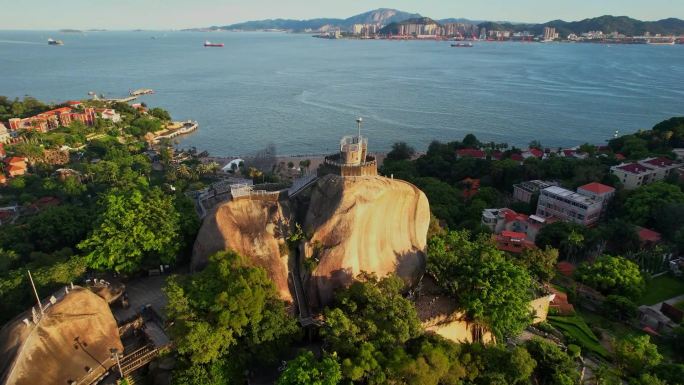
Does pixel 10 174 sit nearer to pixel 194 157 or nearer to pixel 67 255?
pixel 194 157

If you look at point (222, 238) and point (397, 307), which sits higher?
point (222, 238)

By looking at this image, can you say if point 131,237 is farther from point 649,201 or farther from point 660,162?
point 660,162

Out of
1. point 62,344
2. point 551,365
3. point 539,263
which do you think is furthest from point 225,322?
point 539,263

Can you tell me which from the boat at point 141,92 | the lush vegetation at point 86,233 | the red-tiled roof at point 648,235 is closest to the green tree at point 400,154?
the lush vegetation at point 86,233

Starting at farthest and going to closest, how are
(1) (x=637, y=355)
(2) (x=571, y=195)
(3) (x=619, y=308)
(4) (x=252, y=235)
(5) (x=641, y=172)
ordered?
(5) (x=641, y=172) < (2) (x=571, y=195) < (3) (x=619, y=308) < (4) (x=252, y=235) < (1) (x=637, y=355)

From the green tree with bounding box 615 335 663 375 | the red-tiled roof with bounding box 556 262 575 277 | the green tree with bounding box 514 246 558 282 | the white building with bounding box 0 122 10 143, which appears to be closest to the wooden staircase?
the green tree with bounding box 514 246 558 282

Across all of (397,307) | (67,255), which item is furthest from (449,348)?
(67,255)
